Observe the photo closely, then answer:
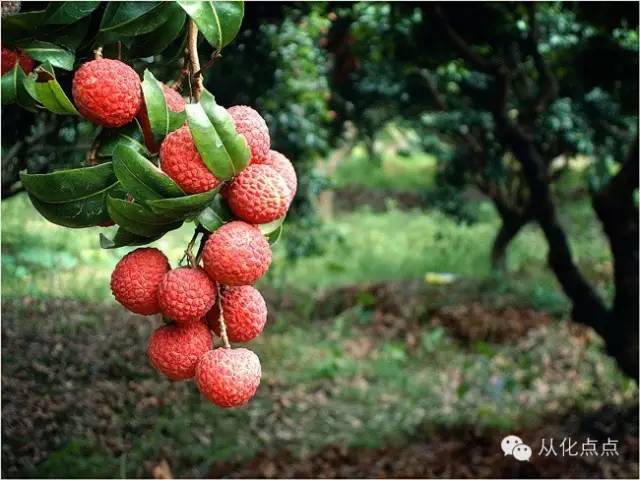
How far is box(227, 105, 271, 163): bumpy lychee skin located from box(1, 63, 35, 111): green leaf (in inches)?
9.3

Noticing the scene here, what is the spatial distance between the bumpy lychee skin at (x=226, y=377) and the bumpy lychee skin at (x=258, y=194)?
117 millimetres

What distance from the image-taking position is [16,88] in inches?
31.5

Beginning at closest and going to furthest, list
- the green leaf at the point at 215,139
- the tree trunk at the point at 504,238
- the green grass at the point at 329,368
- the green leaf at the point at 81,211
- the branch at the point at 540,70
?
the green leaf at the point at 215,139 < the green leaf at the point at 81,211 < the branch at the point at 540,70 < the green grass at the point at 329,368 < the tree trunk at the point at 504,238

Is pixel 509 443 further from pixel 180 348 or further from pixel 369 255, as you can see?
pixel 369 255

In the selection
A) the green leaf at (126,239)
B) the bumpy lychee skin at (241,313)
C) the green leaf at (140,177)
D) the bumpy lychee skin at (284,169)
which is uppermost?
the green leaf at (140,177)

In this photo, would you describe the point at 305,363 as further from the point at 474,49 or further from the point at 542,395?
the point at 474,49

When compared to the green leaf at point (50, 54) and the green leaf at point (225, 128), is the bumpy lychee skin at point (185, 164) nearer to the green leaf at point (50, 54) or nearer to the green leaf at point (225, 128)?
the green leaf at point (225, 128)

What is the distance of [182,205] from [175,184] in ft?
0.07

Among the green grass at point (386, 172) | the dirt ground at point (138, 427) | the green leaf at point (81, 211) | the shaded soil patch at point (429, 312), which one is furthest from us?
the green grass at point (386, 172)

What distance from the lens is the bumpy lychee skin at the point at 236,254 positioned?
66 centimetres

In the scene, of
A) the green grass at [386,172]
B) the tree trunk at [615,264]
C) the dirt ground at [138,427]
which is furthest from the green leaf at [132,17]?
the green grass at [386,172]

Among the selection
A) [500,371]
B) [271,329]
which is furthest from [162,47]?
[271,329]

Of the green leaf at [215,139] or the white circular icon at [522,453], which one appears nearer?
the green leaf at [215,139]

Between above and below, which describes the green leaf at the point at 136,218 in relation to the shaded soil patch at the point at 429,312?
above
